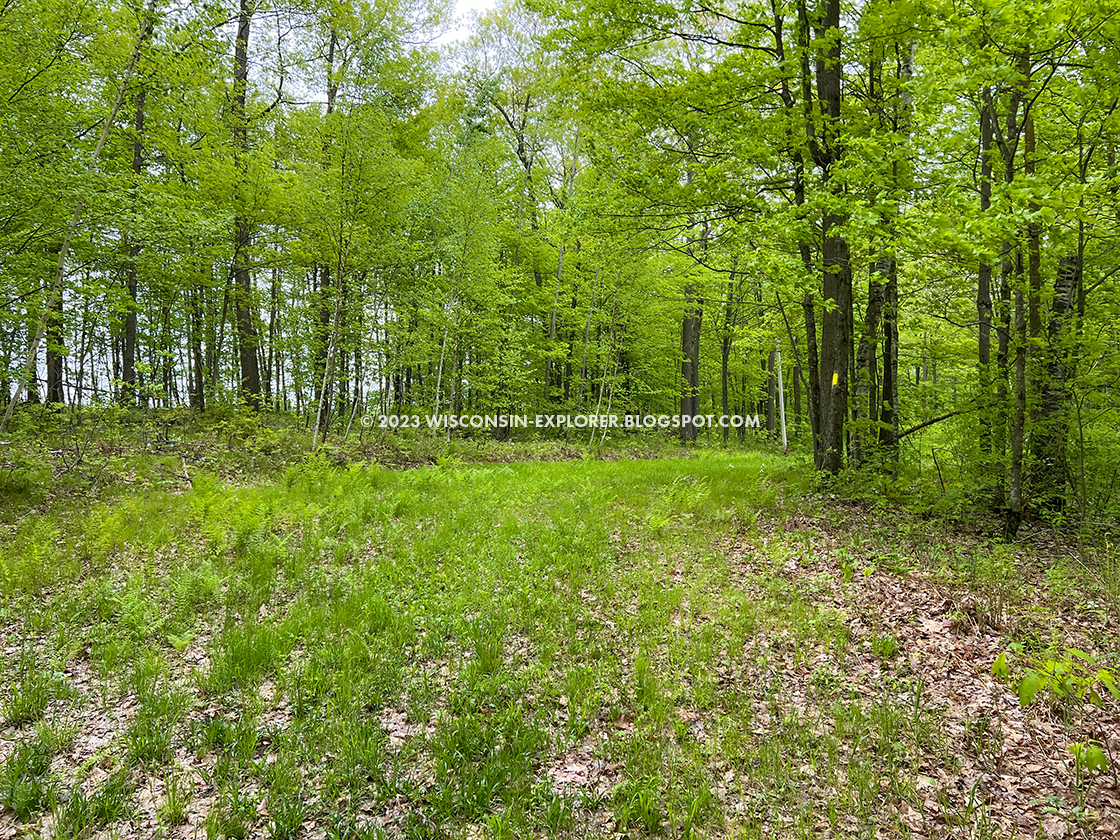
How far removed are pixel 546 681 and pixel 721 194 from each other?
715 centimetres

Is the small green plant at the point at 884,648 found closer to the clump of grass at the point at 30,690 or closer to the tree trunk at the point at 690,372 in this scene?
the clump of grass at the point at 30,690

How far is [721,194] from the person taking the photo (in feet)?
24.9

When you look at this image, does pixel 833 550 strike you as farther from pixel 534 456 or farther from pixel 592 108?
pixel 534 456

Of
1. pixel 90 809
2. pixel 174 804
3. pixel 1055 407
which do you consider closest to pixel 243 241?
pixel 90 809

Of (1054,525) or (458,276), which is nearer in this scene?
(1054,525)

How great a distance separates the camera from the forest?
280 centimetres

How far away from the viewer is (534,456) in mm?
16875

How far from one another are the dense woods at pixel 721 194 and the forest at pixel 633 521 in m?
0.09

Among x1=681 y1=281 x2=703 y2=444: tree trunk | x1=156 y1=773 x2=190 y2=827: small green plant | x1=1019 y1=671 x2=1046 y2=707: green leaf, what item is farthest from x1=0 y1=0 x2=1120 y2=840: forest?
x1=681 y1=281 x2=703 y2=444: tree trunk

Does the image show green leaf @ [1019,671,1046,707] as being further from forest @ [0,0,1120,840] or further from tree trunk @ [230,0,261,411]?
tree trunk @ [230,0,261,411]

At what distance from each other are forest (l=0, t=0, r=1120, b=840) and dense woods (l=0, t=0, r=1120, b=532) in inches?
3.6

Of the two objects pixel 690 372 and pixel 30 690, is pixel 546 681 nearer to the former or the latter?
pixel 30 690

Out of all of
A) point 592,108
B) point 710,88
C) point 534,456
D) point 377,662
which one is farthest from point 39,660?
point 534,456

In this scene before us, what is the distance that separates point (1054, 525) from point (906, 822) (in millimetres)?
5859
